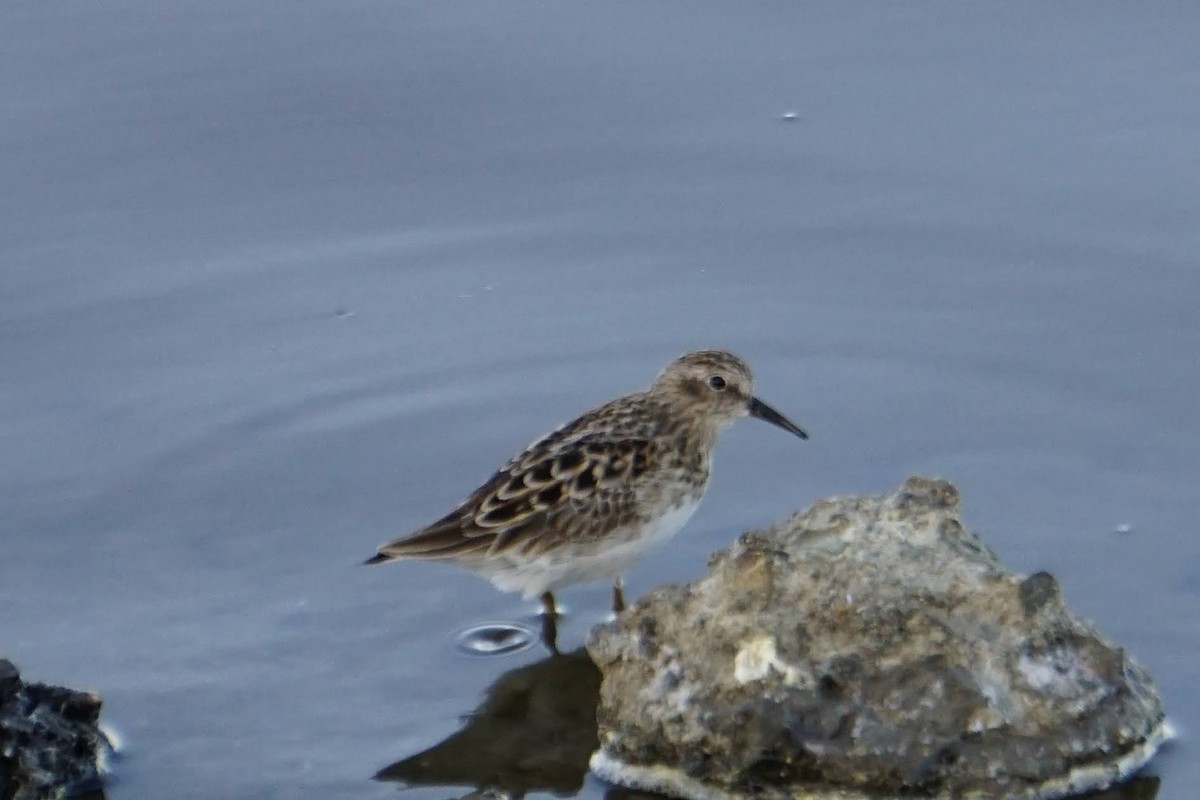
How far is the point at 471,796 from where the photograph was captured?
22.7 ft

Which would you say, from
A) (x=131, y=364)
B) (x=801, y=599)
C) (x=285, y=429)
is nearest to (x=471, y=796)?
(x=801, y=599)

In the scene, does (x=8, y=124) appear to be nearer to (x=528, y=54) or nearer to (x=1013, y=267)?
(x=528, y=54)

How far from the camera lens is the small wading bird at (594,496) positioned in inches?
320

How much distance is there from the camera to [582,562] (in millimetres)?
8227

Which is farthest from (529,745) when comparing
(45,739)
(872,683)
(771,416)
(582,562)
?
(771,416)

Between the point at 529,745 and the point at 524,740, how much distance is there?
0.12ft

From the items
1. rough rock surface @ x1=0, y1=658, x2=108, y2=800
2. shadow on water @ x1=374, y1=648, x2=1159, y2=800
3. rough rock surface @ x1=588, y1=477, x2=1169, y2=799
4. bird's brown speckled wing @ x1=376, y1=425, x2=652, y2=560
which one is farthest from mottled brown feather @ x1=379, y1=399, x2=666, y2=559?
rough rock surface @ x1=0, y1=658, x2=108, y2=800

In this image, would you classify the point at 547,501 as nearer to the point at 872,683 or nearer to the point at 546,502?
the point at 546,502

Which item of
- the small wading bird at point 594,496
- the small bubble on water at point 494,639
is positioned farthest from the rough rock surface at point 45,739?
the small bubble on water at point 494,639

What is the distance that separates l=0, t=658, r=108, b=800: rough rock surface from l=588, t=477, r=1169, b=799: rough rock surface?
64.6 inches

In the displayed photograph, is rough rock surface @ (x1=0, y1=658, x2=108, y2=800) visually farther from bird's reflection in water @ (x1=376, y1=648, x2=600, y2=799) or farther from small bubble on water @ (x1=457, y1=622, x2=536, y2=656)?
small bubble on water @ (x1=457, y1=622, x2=536, y2=656)

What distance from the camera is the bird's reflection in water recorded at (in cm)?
732

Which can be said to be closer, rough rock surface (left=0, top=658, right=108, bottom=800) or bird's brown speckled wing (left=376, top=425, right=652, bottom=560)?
rough rock surface (left=0, top=658, right=108, bottom=800)

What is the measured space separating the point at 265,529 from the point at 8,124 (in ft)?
11.2
